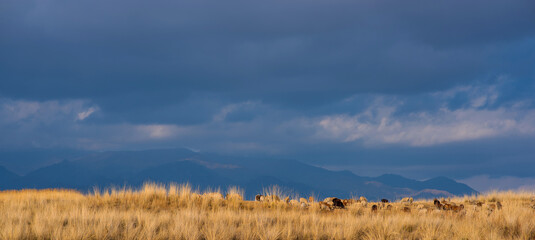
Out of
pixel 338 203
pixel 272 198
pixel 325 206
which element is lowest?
pixel 325 206

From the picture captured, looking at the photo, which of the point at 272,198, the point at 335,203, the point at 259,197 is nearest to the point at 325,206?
the point at 335,203

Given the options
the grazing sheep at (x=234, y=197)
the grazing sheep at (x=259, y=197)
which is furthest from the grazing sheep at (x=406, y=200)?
the grazing sheep at (x=234, y=197)

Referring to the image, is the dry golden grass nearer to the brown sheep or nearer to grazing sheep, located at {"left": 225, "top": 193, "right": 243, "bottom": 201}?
grazing sheep, located at {"left": 225, "top": 193, "right": 243, "bottom": 201}

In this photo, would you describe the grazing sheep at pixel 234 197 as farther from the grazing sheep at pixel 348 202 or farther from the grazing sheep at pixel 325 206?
the grazing sheep at pixel 348 202

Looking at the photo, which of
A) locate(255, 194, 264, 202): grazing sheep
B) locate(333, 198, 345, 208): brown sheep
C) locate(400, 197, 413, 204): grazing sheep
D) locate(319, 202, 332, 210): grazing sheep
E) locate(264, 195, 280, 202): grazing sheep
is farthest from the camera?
locate(400, 197, 413, 204): grazing sheep

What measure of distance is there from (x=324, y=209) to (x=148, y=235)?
7912 millimetres

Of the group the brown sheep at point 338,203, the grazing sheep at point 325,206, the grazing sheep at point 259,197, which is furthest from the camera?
the grazing sheep at point 259,197

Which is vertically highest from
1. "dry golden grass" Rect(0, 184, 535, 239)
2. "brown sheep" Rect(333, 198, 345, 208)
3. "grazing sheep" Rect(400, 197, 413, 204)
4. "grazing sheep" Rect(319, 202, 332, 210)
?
"grazing sheep" Rect(400, 197, 413, 204)

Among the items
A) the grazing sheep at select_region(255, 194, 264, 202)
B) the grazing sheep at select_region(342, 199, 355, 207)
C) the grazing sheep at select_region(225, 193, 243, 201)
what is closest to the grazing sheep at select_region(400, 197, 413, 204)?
the grazing sheep at select_region(342, 199, 355, 207)

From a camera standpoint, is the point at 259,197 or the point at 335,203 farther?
the point at 259,197

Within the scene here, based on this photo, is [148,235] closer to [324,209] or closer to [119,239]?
[119,239]

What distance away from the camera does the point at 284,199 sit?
16359mm

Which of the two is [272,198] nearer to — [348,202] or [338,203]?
[338,203]

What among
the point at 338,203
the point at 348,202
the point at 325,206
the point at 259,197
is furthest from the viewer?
the point at 259,197
